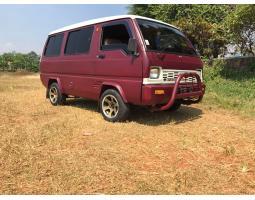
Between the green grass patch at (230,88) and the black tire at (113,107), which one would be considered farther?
the green grass patch at (230,88)

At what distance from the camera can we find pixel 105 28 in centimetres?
721

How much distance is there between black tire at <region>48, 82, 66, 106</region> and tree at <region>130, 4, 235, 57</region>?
987 cm

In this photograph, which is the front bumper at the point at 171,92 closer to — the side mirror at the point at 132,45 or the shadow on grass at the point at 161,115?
the shadow on grass at the point at 161,115

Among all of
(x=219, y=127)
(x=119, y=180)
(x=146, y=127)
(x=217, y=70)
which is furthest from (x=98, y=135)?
(x=217, y=70)

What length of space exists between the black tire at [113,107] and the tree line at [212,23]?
7.08 m

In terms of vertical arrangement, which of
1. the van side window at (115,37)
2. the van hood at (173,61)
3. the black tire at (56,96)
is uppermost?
the van side window at (115,37)

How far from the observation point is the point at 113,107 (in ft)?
23.2

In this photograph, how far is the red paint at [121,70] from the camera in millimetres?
6242

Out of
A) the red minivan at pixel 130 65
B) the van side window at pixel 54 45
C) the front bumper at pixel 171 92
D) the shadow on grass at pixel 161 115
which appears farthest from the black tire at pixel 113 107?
the van side window at pixel 54 45

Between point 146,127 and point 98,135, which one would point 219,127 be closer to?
point 146,127

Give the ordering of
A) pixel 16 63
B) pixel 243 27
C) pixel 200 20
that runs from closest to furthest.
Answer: pixel 243 27 < pixel 200 20 < pixel 16 63

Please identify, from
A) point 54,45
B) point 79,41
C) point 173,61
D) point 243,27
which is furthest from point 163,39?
point 243,27

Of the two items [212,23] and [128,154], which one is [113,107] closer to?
[128,154]

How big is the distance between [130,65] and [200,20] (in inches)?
535
